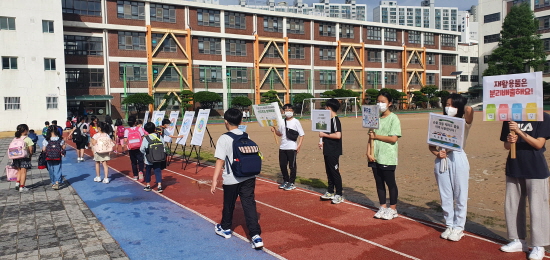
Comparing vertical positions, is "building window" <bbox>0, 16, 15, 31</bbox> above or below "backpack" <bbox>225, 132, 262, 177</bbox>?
above

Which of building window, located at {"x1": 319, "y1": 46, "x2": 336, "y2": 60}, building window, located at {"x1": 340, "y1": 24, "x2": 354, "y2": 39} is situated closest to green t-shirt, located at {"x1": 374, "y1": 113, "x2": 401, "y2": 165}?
building window, located at {"x1": 319, "y1": 46, "x2": 336, "y2": 60}

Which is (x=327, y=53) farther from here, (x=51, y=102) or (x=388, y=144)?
(x=388, y=144)

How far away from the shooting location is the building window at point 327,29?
5488 centimetres

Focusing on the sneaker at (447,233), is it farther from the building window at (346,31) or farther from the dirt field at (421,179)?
the building window at (346,31)

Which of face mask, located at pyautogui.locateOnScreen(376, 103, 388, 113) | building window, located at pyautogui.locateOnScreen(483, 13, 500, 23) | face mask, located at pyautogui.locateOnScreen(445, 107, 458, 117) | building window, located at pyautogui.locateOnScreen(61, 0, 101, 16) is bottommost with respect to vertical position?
face mask, located at pyautogui.locateOnScreen(445, 107, 458, 117)

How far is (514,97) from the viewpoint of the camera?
4625mm

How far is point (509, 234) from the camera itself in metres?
4.97

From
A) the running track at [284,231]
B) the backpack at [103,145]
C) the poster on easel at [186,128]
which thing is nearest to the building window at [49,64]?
the poster on easel at [186,128]

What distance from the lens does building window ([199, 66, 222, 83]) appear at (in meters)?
46.3

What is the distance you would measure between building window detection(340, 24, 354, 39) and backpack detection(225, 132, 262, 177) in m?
53.8

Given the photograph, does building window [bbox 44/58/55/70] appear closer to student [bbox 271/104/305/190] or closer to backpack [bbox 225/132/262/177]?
student [bbox 271/104/305/190]

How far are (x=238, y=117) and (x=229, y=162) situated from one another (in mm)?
625

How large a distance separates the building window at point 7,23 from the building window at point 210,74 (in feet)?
62.5

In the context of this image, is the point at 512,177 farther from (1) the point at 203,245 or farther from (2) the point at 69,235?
(2) the point at 69,235
